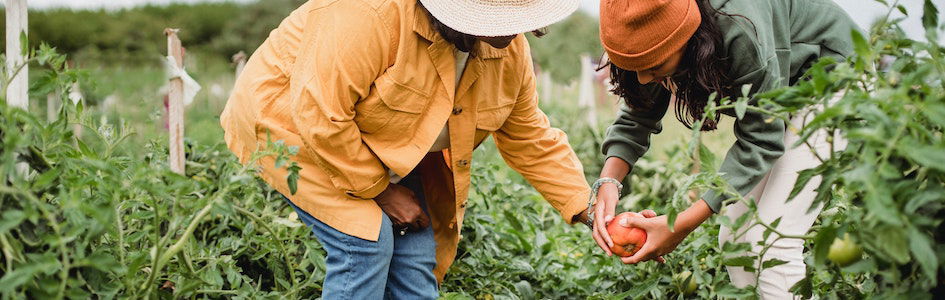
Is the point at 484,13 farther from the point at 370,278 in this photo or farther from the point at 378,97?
the point at 370,278

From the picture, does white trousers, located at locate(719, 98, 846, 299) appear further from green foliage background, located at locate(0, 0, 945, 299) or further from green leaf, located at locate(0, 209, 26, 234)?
green leaf, located at locate(0, 209, 26, 234)

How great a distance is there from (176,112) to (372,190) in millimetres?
1056

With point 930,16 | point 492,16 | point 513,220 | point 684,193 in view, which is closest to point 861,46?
point 930,16

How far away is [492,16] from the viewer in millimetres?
2033

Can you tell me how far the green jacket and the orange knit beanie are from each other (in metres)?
0.11

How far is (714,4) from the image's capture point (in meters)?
2.06

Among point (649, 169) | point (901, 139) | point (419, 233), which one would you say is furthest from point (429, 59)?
point (649, 169)

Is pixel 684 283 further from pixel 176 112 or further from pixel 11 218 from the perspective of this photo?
pixel 11 218

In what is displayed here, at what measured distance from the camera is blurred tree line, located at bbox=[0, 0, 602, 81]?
1061 centimetres

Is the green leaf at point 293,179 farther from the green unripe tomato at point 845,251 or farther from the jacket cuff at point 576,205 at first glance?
the jacket cuff at point 576,205

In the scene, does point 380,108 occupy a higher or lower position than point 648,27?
lower

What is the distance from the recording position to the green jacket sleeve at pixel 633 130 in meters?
2.62

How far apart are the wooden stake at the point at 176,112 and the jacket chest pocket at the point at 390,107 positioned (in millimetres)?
986

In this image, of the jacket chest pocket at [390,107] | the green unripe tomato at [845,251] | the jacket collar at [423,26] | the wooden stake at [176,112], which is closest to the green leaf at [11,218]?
the jacket chest pocket at [390,107]
